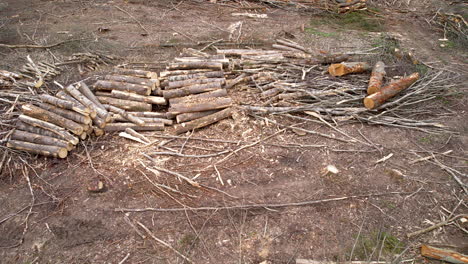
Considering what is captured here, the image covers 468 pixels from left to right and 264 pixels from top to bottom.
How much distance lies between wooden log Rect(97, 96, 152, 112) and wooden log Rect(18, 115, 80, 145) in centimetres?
115

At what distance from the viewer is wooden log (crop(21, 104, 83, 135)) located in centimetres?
617

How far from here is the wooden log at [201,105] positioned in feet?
22.3

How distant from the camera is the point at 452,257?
13.8 ft

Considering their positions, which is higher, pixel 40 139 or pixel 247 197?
pixel 40 139

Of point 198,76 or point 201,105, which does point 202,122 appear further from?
point 198,76

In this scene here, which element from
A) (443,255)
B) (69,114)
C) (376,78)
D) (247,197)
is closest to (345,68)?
(376,78)

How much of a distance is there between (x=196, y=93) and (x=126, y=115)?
63.6 inches

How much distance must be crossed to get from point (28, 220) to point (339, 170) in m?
5.29

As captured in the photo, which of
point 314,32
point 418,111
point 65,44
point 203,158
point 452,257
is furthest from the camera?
point 314,32

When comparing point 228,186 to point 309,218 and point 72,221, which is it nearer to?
point 309,218

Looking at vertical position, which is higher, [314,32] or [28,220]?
[314,32]

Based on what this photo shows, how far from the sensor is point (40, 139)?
610 centimetres

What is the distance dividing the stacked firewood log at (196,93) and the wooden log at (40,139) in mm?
2098

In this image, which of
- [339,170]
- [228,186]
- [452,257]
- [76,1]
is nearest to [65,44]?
[76,1]
